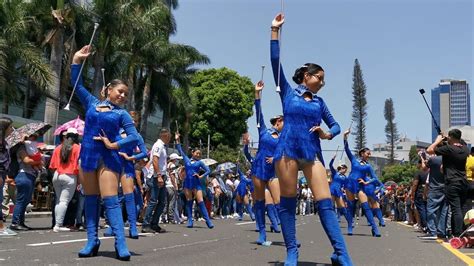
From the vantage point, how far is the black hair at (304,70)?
6311 millimetres

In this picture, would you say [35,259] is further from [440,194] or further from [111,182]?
[440,194]

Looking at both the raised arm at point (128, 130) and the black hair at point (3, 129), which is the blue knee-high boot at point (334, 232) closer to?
the raised arm at point (128, 130)

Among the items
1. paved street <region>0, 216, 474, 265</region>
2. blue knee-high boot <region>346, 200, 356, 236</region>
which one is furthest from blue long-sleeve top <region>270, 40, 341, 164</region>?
blue knee-high boot <region>346, 200, 356, 236</region>

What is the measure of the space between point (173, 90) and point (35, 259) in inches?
1564

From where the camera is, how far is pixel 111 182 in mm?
6656

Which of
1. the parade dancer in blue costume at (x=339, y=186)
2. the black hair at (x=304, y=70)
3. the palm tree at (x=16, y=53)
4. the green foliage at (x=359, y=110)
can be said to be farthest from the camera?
the green foliage at (x=359, y=110)

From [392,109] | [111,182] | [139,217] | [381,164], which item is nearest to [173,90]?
[139,217]

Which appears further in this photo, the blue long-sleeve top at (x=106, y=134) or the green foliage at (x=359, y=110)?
the green foliage at (x=359, y=110)

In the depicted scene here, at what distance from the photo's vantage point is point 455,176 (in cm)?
1039

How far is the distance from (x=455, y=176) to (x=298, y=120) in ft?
18.1

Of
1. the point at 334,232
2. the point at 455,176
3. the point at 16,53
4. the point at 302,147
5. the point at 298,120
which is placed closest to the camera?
the point at 334,232

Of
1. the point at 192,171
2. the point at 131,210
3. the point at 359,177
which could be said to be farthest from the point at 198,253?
the point at 359,177

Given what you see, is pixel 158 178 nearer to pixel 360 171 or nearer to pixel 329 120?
pixel 360 171

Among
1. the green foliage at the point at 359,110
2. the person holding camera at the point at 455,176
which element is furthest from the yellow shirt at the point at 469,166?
the green foliage at the point at 359,110
